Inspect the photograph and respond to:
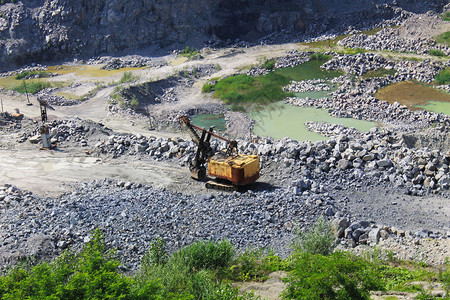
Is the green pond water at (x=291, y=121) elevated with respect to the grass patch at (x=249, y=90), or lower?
lower

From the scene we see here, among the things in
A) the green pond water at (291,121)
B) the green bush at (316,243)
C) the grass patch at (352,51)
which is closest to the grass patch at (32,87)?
the green pond water at (291,121)

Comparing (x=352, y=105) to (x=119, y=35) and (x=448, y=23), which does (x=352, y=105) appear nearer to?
(x=448, y=23)

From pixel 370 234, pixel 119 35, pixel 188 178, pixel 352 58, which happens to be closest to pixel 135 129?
pixel 188 178

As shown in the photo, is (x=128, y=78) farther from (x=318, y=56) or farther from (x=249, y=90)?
(x=318, y=56)

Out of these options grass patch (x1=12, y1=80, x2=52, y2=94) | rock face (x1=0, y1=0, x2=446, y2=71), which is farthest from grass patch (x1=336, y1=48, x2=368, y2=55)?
grass patch (x1=12, y1=80, x2=52, y2=94)

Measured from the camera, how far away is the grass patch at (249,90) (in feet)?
117

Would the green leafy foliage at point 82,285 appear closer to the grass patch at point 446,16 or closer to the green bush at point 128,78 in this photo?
the green bush at point 128,78

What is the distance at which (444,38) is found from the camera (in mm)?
46156

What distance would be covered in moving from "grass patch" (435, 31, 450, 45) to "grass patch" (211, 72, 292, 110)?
16716 mm

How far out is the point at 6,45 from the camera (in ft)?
168

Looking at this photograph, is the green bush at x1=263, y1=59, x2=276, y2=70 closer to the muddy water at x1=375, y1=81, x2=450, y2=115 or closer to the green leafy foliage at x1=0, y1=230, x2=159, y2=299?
the muddy water at x1=375, y1=81, x2=450, y2=115

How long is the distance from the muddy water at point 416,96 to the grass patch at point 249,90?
7.48m

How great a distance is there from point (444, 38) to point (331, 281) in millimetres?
42895

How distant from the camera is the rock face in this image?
53.0 meters
